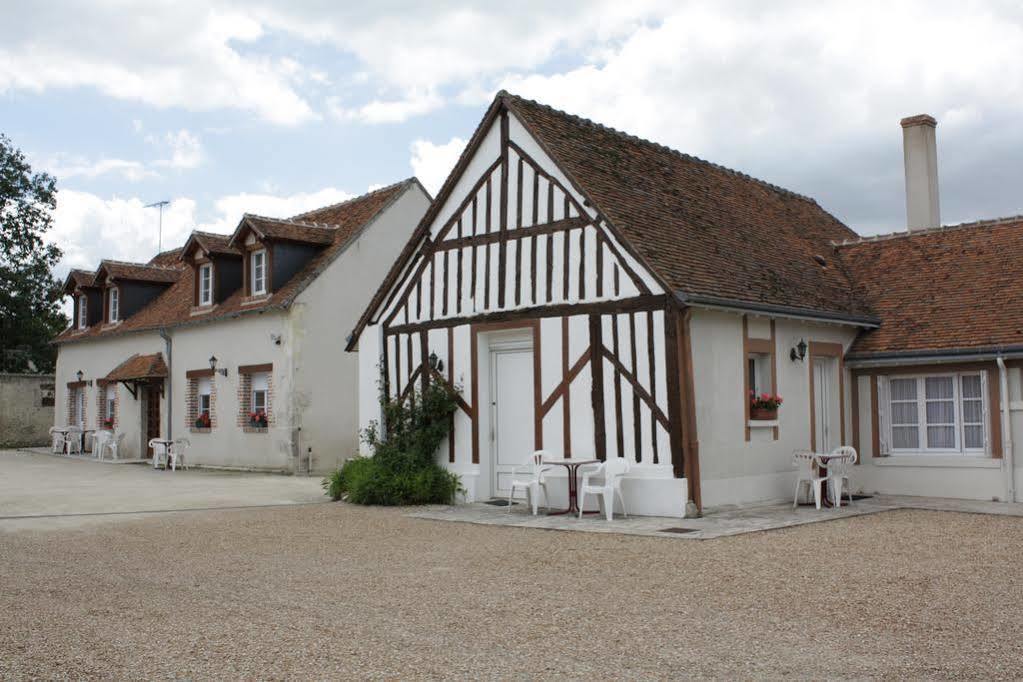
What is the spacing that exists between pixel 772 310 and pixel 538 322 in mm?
2870

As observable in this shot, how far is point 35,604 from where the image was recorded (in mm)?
6543

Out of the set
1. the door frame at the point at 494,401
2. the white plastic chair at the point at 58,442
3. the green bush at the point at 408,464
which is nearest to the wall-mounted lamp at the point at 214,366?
the green bush at the point at 408,464

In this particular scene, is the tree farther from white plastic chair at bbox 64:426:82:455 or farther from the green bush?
the green bush

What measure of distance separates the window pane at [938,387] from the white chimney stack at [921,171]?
15.9 ft

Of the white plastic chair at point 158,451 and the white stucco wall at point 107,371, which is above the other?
the white stucco wall at point 107,371

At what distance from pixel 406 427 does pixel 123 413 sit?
13.4m

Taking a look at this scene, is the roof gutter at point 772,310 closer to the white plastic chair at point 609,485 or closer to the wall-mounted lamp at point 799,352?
the wall-mounted lamp at point 799,352

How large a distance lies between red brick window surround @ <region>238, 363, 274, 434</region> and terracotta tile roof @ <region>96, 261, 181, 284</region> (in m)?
6.57

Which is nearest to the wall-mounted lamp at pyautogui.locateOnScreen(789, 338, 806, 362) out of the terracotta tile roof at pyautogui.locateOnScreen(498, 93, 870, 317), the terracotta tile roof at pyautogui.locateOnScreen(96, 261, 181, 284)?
the terracotta tile roof at pyautogui.locateOnScreen(498, 93, 870, 317)

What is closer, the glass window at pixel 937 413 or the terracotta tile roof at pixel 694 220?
the terracotta tile roof at pixel 694 220

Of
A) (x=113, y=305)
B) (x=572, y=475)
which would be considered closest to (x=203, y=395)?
(x=113, y=305)

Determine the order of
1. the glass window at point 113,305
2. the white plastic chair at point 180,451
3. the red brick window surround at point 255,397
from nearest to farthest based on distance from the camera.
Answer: the red brick window surround at point 255,397
the white plastic chair at point 180,451
the glass window at point 113,305

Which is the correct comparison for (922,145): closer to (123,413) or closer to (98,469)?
(98,469)

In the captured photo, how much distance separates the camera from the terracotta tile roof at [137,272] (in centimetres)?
2473
